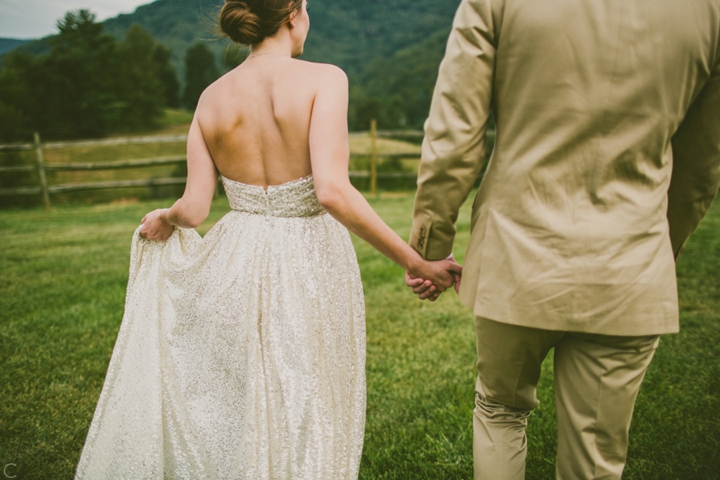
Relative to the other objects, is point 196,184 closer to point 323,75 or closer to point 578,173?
point 323,75

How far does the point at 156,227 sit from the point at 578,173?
1.49 meters

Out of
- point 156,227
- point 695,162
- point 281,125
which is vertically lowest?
point 156,227

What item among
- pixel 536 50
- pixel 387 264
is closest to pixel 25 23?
pixel 387 264

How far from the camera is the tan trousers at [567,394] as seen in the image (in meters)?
1.35

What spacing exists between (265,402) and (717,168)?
5.18ft

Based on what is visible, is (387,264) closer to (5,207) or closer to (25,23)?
(25,23)

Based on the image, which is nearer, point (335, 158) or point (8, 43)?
point (335, 158)

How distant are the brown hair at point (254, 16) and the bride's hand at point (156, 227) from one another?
723mm

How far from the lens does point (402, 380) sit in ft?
10.4

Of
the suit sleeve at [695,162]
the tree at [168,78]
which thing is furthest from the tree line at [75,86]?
the suit sleeve at [695,162]

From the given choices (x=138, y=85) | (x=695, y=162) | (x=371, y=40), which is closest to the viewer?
(x=695, y=162)

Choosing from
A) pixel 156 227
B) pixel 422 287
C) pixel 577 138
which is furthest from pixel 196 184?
pixel 577 138

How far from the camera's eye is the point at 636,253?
1.26 m

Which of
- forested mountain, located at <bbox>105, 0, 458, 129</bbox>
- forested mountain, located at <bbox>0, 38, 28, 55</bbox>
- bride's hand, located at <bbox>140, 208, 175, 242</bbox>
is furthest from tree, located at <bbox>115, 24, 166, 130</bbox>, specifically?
bride's hand, located at <bbox>140, 208, 175, 242</bbox>
